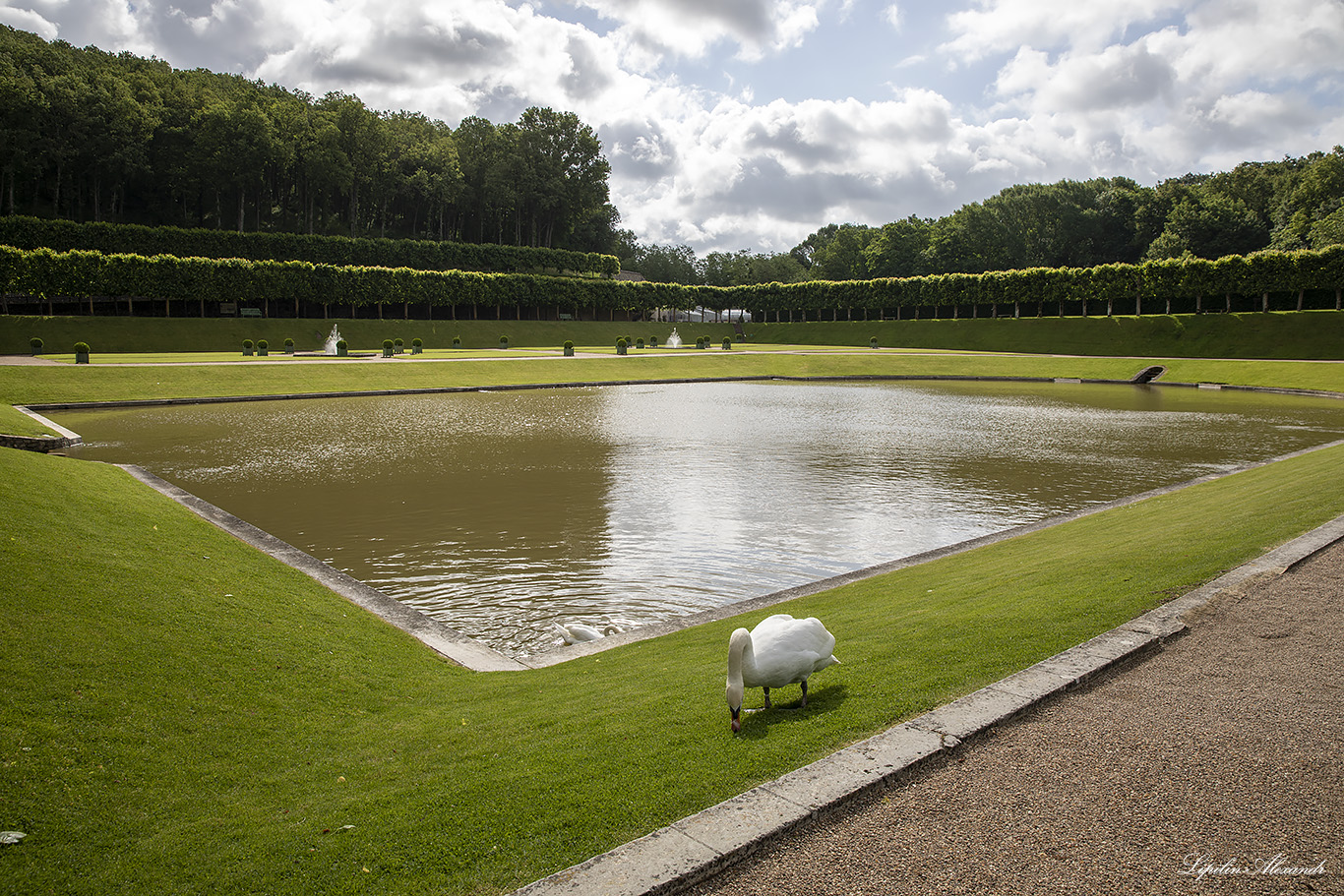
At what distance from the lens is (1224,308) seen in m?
60.5

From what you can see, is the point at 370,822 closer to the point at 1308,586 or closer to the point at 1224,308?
the point at 1308,586

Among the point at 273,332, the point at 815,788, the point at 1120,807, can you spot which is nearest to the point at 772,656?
the point at 815,788

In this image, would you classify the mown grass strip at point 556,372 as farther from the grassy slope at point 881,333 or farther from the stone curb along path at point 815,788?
the stone curb along path at point 815,788

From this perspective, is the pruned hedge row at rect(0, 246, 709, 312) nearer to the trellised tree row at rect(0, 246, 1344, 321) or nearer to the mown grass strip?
the trellised tree row at rect(0, 246, 1344, 321)

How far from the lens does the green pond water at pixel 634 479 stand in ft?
35.4

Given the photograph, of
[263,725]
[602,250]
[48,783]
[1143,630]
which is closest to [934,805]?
[1143,630]

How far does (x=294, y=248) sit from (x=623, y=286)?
113ft

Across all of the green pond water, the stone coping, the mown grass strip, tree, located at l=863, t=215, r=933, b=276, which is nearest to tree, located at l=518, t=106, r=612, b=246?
tree, located at l=863, t=215, r=933, b=276

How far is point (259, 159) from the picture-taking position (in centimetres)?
7988

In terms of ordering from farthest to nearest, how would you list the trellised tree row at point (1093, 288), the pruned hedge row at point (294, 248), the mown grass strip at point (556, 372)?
the pruned hedge row at point (294, 248), the trellised tree row at point (1093, 288), the mown grass strip at point (556, 372)

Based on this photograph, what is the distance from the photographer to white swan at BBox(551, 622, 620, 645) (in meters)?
8.66

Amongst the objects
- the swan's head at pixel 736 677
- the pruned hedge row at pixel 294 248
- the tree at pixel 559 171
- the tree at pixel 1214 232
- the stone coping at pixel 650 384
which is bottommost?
the swan's head at pixel 736 677

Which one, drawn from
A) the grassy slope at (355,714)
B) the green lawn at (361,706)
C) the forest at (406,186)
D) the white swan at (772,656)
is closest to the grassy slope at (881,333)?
the forest at (406,186)

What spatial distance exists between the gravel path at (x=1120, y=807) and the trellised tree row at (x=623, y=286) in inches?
2581
